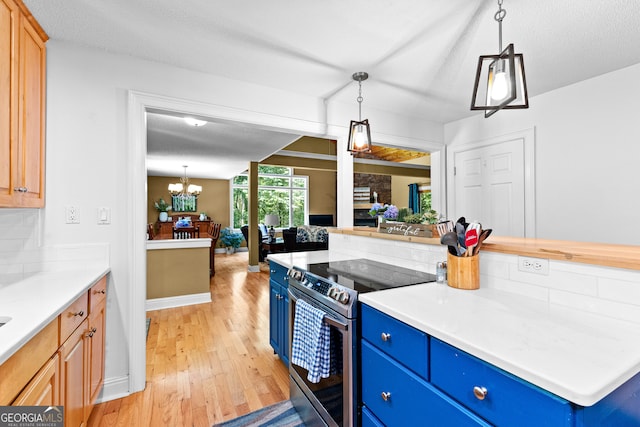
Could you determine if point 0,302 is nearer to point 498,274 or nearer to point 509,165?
point 498,274

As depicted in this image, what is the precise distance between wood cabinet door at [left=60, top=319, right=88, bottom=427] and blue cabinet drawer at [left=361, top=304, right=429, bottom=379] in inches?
50.4

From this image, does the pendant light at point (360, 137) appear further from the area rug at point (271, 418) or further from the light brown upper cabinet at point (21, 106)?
the light brown upper cabinet at point (21, 106)

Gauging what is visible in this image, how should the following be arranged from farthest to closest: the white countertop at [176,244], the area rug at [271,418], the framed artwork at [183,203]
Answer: the framed artwork at [183,203]
the white countertop at [176,244]
the area rug at [271,418]

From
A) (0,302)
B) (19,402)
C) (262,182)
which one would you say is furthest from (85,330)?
(262,182)

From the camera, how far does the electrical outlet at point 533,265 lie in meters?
1.28

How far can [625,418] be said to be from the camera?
793 millimetres

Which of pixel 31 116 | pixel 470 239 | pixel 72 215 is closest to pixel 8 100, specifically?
pixel 31 116

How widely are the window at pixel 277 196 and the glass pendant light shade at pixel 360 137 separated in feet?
26.2

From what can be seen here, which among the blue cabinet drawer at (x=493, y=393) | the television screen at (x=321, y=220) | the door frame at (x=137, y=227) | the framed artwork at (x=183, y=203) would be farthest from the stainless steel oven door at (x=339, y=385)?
the framed artwork at (x=183, y=203)

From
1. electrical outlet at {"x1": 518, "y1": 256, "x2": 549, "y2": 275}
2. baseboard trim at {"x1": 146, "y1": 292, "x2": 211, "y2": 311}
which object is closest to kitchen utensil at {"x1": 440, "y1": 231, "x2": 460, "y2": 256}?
electrical outlet at {"x1": 518, "y1": 256, "x2": 549, "y2": 275}

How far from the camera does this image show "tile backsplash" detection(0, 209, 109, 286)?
5.98 ft

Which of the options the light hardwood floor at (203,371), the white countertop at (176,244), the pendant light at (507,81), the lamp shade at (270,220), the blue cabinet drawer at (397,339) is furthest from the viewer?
the lamp shade at (270,220)

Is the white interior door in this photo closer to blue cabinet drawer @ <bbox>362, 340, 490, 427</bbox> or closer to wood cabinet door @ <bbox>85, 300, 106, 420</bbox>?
blue cabinet drawer @ <bbox>362, 340, 490, 427</bbox>

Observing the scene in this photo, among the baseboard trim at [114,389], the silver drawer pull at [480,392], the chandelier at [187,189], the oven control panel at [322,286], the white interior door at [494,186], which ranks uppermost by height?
the chandelier at [187,189]
